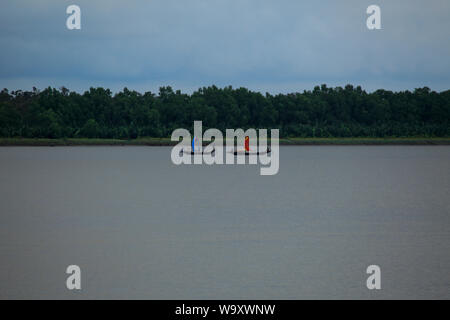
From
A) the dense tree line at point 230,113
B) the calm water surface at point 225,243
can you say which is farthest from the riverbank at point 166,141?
the calm water surface at point 225,243

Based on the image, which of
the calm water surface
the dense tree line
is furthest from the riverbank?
the calm water surface

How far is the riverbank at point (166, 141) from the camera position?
118562 mm

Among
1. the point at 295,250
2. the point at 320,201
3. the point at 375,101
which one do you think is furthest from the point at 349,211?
the point at 375,101

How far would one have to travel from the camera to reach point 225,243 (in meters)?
15.1

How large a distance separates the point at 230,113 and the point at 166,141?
58.1 feet

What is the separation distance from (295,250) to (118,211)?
30.4 feet

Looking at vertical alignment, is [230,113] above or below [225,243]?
above

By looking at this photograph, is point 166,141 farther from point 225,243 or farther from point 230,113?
point 225,243

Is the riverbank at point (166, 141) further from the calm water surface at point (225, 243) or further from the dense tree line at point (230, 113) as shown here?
the calm water surface at point (225, 243)

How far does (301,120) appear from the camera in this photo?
13162 centimetres

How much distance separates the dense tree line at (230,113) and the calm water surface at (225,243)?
96.3 m

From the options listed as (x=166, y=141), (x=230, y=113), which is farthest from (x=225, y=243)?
(x=230, y=113)

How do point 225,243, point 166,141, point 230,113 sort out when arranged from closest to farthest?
point 225,243, point 166,141, point 230,113
